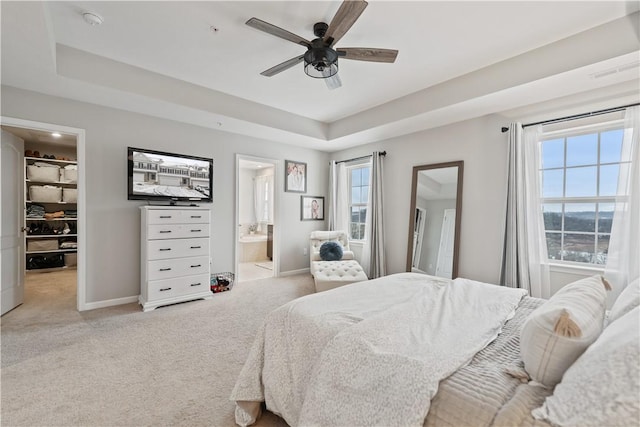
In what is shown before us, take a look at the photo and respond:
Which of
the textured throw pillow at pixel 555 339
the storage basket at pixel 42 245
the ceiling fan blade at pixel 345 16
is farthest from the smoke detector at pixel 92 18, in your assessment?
the storage basket at pixel 42 245

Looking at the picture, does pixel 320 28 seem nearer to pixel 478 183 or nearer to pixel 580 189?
pixel 478 183

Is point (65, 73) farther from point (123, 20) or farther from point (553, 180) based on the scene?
point (553, 180)

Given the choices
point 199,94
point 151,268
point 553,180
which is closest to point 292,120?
point 199,94

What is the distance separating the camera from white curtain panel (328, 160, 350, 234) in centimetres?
557

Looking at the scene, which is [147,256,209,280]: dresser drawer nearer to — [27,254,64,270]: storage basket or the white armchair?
the white armchair

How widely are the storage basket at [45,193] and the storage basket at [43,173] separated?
0.18m

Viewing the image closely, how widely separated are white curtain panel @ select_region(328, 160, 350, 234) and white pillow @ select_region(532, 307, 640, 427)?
4634 millimetres

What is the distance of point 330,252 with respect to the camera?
15.3 ft

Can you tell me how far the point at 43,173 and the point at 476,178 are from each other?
24.2 feet

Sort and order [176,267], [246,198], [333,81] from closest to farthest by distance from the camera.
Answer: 1. [333,81]
2. [176,267]
3. [246,198]

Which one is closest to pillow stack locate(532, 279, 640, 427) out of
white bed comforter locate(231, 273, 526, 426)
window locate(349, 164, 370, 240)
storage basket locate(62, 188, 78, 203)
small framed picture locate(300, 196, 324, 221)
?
white bed comforter locate(231, 273, 526, 426)

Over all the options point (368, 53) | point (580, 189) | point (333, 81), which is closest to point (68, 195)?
point (333, 81)

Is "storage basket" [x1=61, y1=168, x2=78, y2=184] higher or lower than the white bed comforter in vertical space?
higher

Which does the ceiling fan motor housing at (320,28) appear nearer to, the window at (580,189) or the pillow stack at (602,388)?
the pillow stack at (602,388)
